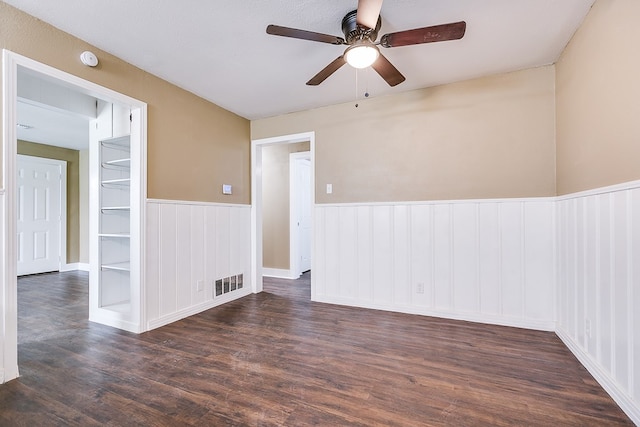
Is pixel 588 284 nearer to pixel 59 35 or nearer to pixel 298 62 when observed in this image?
pixel 298 62

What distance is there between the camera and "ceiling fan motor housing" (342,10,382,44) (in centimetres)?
190

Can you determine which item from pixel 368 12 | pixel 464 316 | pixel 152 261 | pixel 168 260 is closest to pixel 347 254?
pixel 464 316

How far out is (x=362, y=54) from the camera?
186 centimetres

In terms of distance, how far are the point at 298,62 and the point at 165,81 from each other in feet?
4.69

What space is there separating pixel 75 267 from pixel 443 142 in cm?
727

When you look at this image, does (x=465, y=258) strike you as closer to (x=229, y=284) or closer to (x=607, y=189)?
(x=607, y=189)

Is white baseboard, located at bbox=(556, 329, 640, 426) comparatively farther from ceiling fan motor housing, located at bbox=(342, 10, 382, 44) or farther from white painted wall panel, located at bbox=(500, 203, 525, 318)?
ceiling fan motor housing, located at bbox=(342, 10, 382, 44)

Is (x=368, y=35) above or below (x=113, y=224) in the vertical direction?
above

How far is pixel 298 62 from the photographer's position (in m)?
2.60

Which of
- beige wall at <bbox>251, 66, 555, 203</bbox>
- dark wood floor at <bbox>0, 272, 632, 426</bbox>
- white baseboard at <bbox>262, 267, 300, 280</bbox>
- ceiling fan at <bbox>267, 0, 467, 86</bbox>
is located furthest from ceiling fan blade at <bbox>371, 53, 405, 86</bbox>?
white baseboard at <bbox>262, 267, 300, 280</bbox>

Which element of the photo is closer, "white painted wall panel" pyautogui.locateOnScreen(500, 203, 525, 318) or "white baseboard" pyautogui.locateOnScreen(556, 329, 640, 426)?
"white baseboard" pyautogui.locateOnScreen(556, 329, 640, 426)

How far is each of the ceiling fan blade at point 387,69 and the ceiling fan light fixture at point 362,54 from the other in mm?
76

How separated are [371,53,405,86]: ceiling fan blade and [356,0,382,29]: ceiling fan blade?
28 cm

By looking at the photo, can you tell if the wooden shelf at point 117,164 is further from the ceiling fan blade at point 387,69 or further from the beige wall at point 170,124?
the ceiling fan blade at point 387,69
